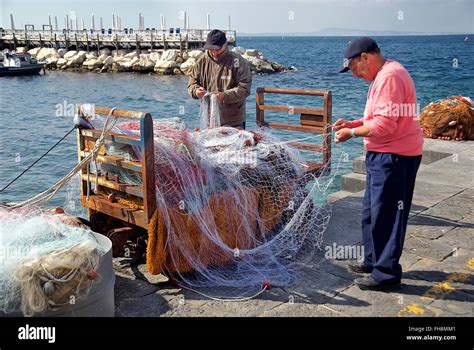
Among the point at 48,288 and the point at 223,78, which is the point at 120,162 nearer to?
the point at 48,288

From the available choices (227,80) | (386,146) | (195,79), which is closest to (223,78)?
(227,80)

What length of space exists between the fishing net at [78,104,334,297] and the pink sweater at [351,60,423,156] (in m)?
1.32

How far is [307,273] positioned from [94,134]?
7.63 feet

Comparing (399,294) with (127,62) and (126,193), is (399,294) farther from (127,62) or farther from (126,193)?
(127,62)

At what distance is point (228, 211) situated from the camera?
4844mm

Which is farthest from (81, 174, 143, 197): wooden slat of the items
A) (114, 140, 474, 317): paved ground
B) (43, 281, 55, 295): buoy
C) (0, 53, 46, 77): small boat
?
(0, 53, 46, 77): small boat

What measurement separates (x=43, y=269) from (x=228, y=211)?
1.87 metres

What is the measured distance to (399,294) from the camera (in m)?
4.26

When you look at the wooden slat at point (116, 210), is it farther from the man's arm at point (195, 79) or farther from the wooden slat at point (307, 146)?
the wooden slat at point (307, 146)

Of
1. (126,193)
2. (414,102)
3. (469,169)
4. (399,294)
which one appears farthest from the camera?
(469,169)

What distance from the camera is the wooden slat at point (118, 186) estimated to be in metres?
4.62

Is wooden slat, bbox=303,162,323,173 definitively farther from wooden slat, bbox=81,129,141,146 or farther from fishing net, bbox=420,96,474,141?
fishing net, bbox=420,96,474,141

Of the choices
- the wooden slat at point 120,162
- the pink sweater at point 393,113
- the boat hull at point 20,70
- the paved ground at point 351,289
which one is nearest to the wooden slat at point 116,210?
the wooden slat at point 120,162
